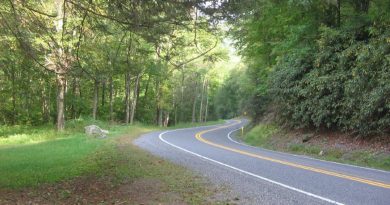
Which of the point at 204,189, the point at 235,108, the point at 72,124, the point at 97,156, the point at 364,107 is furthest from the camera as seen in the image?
the point at 235,108

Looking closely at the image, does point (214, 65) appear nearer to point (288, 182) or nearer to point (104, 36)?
point (104, 36)

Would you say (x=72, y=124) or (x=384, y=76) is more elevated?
(x=384, y=76)

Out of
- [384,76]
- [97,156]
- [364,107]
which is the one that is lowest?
[97,156]

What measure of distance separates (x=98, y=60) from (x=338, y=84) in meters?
11.4

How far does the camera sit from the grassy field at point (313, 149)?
1461 cm

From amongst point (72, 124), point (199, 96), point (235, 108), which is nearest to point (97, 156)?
point (72, 124)

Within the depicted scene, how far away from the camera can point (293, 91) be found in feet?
72.8

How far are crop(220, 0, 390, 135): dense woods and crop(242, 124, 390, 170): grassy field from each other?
0.99 metres

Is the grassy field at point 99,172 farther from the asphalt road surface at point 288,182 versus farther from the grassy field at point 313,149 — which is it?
the grassy field at point 313,149

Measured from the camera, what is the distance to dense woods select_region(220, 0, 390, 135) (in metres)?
15.8

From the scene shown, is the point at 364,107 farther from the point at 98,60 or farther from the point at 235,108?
the point at 235,108

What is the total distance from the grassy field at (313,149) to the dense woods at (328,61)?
3.25 feet

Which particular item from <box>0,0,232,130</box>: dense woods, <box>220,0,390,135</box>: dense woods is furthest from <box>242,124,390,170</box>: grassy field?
<box>0,0,232,130</box>: dense woods

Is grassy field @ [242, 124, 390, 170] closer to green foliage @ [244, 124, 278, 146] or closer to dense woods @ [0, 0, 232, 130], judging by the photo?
green foliage @ [244, 124, 278, 146]
